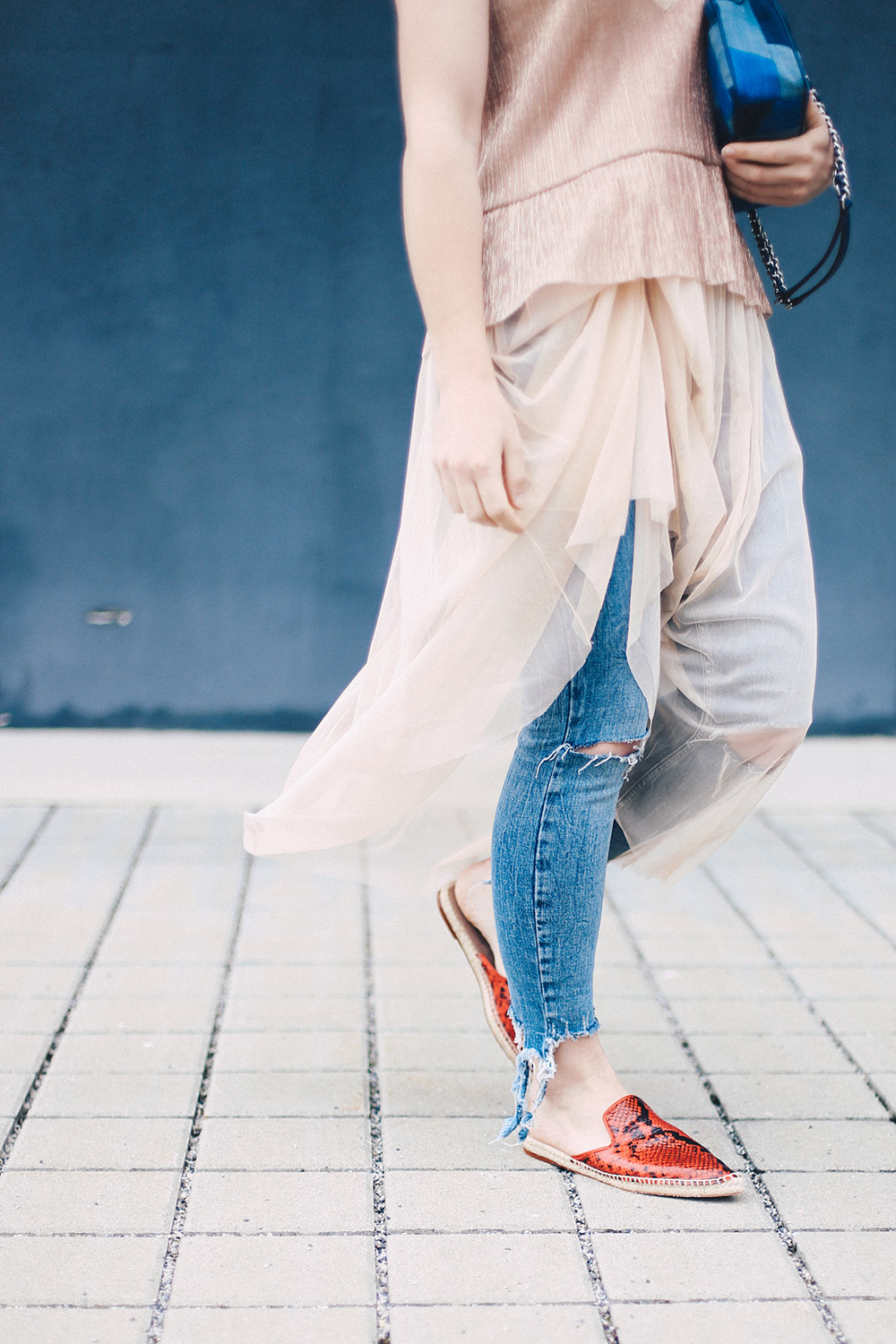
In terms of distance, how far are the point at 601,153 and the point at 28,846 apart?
209 centimetres

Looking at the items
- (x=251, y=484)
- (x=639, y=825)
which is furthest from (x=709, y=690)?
(x=251, y=484)

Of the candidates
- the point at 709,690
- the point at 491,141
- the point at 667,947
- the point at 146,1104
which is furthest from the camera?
the point at 667,947

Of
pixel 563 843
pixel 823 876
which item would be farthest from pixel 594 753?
pixel 823 876

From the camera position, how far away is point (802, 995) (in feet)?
6.93

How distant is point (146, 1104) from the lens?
5.58ft

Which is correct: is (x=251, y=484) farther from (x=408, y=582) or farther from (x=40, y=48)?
(x=408, y=582)

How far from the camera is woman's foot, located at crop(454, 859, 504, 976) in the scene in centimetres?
184

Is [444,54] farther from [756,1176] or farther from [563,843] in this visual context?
[756,1176]

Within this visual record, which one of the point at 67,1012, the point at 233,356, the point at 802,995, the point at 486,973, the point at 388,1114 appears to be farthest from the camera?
the point at 233,356

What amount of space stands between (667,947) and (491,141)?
149 cm

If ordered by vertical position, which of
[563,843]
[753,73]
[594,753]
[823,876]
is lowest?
[823,876]

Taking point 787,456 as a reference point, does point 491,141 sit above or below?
above

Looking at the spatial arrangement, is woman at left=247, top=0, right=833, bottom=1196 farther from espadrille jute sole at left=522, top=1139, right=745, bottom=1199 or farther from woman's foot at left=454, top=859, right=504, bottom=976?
woman's foot at left=454, top=859, right=504, bottom=976
